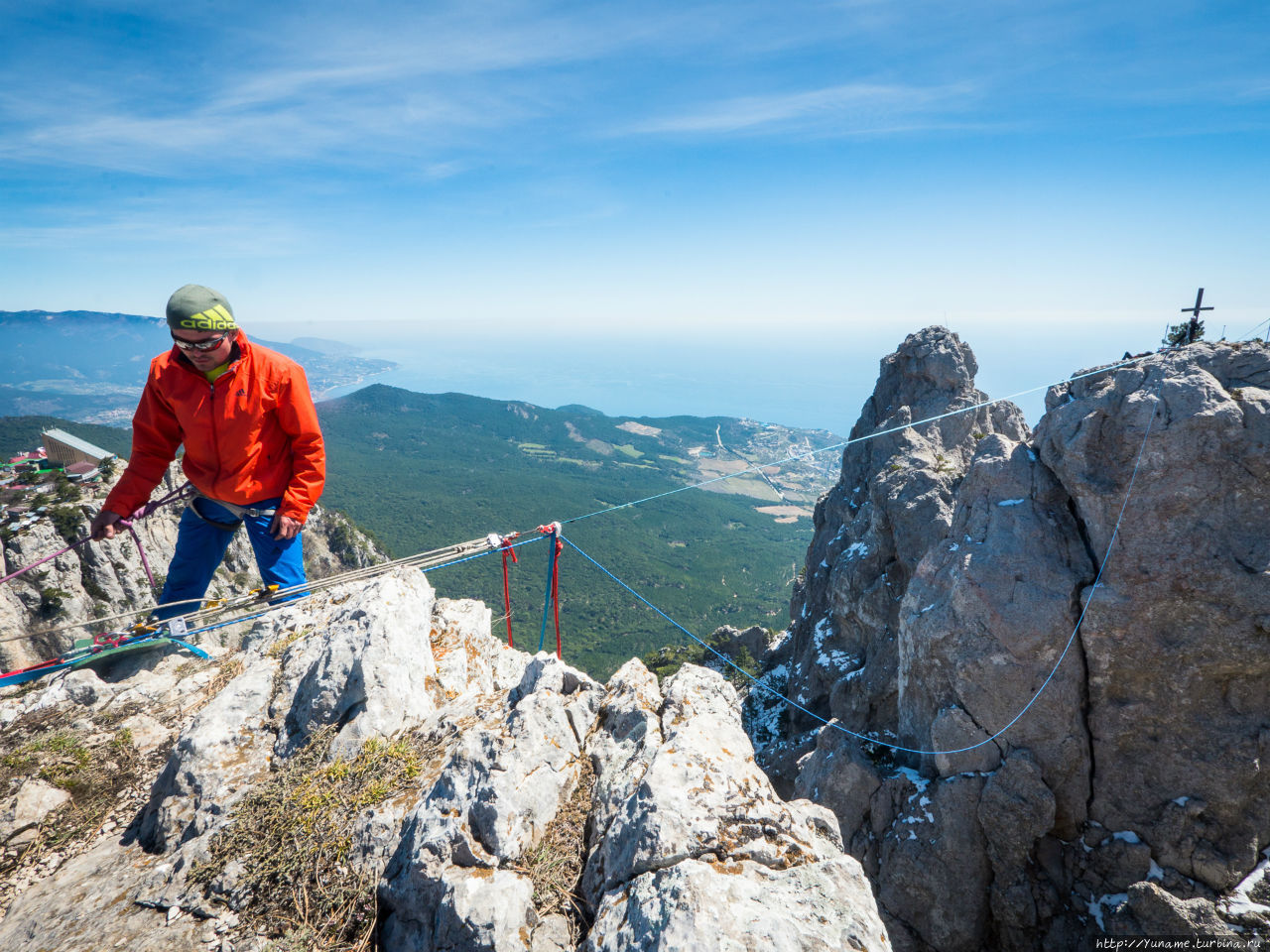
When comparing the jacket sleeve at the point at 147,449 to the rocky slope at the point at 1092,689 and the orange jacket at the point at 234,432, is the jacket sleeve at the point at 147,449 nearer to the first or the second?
the orange jacket at the point at 234,432

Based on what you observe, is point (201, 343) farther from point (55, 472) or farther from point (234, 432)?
point (55, 472)

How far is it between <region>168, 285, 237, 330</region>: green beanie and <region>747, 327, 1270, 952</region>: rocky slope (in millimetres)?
16261

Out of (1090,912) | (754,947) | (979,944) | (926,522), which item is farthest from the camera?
(926,522)

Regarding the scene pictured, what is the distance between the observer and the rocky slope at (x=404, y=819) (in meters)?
3.79

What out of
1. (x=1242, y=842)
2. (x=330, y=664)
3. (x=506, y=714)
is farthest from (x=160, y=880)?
(x=1242, y=842)

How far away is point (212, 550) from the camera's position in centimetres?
712

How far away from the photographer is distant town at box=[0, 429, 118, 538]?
36469 mm

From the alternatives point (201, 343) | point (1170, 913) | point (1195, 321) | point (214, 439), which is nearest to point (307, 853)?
point (214, 439)

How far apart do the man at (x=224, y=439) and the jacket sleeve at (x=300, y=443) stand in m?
0.01

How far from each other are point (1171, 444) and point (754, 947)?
569 inches

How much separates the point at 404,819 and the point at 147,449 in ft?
17.0

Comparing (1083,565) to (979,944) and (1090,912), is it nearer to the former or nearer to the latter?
(1090,912)

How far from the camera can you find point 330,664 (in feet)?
19.6

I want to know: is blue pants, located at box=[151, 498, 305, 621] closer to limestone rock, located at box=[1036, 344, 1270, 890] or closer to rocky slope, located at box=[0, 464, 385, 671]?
limestone rock, located at box=[1036, 344, 1270, 890]
